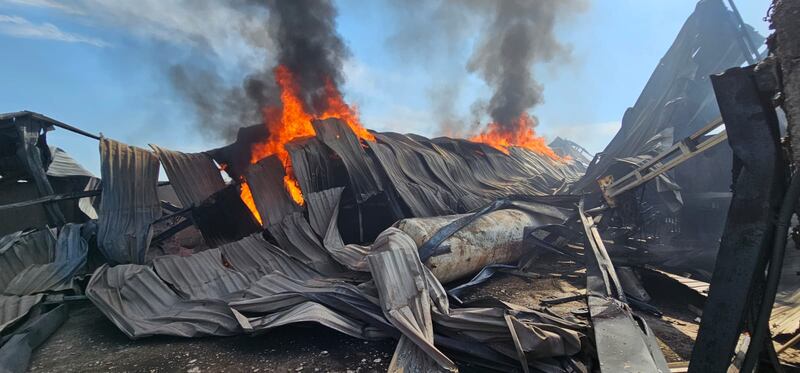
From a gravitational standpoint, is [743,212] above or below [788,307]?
above

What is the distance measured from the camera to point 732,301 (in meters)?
2.06

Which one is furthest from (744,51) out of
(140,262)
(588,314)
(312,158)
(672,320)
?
(140,262)

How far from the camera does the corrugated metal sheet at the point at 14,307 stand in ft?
15.0

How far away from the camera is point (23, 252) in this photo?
19.5ft

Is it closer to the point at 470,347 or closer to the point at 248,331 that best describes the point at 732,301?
the point at 470,347

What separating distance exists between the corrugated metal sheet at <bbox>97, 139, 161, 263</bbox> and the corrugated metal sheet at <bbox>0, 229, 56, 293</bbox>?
0.75 metres

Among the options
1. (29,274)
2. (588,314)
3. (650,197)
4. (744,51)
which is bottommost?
(588,314)

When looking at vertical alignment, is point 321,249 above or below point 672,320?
above

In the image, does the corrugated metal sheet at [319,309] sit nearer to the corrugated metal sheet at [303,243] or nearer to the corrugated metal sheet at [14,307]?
the corrugated metal sheet at [303,243]

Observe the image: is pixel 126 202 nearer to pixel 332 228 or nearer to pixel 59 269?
pixel 59 269

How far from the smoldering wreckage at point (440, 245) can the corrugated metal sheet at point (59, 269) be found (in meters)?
0.03

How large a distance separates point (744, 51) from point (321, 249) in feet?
45.0

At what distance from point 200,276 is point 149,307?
801mm

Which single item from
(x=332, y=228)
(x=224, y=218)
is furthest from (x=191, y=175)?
(x=332, y=228)
